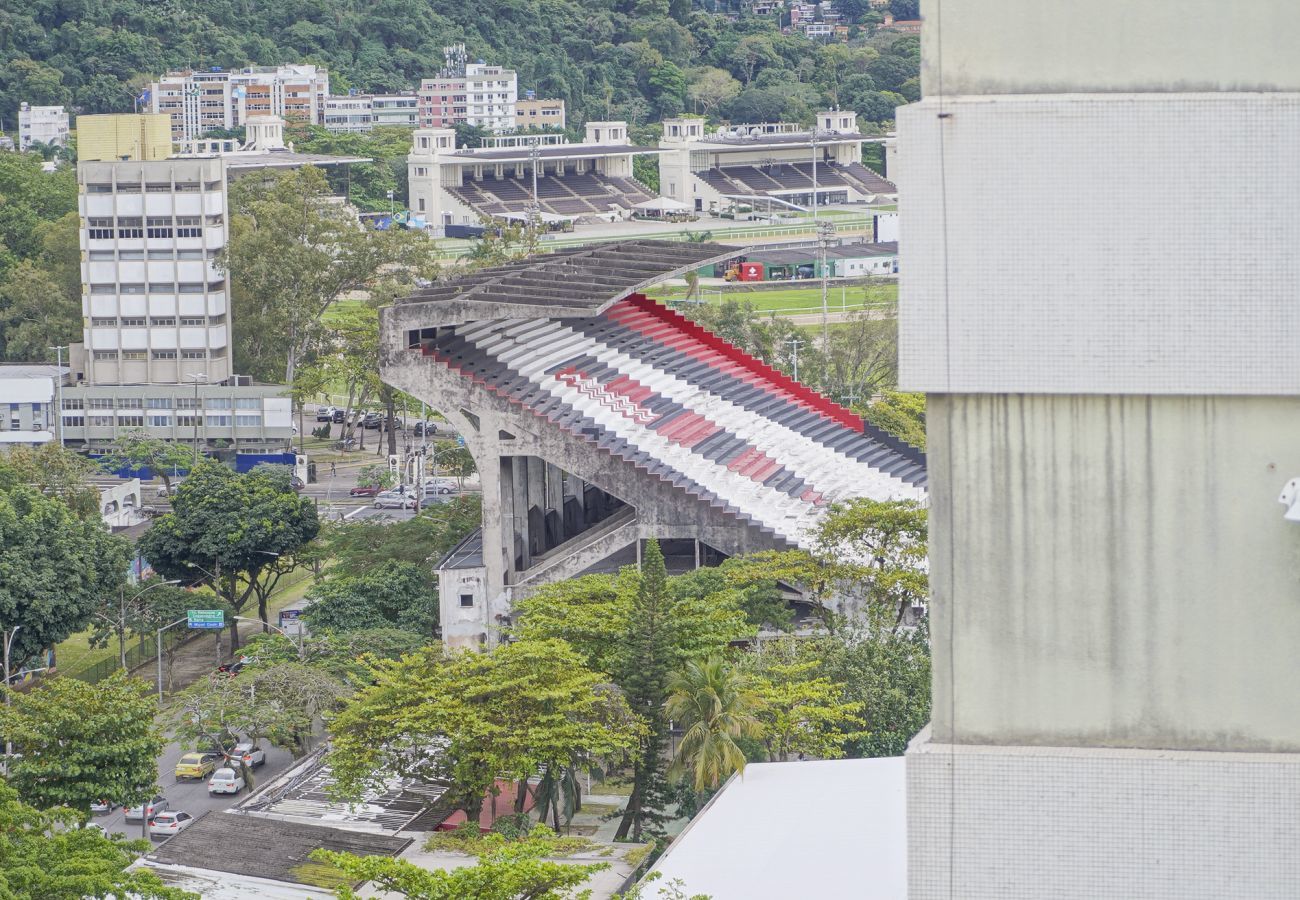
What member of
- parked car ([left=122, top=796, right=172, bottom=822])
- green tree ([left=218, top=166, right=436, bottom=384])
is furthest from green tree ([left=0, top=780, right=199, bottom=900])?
green tree ([left=218, top=166, right=436, bottom=384])

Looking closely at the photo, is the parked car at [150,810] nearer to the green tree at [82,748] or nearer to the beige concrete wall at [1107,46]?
the green tree at [82,748]

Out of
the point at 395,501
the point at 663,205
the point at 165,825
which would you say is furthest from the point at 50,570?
the point at 663,205

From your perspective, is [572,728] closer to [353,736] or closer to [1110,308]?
[353,736]

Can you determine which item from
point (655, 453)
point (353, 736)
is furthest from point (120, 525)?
point (353, 736)

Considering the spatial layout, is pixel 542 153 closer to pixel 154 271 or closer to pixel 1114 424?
pixel 154 271

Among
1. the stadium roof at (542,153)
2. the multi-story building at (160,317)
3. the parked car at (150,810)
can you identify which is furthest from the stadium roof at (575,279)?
the stadium roof at (542,153)

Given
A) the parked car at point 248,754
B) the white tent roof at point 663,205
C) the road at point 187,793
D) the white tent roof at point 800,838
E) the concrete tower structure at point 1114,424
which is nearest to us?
the concrete tower structure at point 1114,424

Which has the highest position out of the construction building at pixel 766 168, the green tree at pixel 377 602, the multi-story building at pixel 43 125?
the multi-story building at pixel 43 125
